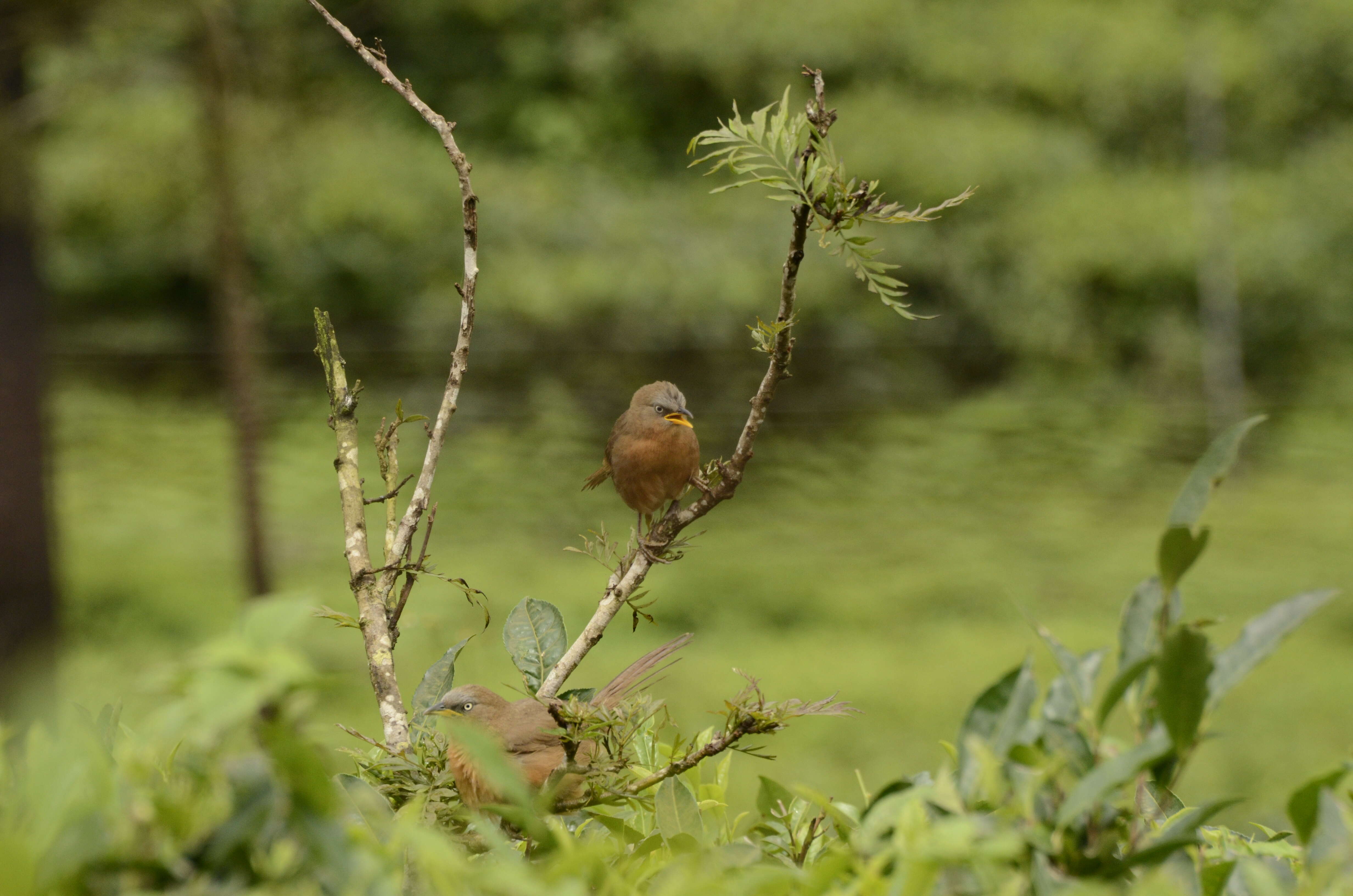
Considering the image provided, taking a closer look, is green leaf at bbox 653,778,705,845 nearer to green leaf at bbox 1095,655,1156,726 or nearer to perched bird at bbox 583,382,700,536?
green leaf at bbox 1095,655,1156,726

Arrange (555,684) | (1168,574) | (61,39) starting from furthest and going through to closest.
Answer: (61,39)
(555,684)
(1168,574)

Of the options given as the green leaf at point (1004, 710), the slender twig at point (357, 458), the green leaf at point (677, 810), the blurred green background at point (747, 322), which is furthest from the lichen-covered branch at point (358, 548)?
the blurred green background at point (747, 322)

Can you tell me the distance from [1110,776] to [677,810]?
1.27ft

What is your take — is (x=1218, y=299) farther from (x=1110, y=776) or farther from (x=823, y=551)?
(x=1110, y=776)

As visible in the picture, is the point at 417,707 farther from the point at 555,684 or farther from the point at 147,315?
the point at 147,315

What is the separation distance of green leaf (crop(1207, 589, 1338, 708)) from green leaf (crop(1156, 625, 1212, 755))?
0.02 metres

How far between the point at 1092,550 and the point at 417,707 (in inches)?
218

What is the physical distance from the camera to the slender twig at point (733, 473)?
2.98 feet

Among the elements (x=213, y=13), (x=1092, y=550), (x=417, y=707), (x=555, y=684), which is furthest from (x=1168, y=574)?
(x=1092, y=550)

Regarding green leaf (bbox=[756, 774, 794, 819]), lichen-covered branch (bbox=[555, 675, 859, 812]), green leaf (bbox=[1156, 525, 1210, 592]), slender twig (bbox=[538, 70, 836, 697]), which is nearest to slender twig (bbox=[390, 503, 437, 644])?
slender twig (bbox=[538, 70, 836, 697])

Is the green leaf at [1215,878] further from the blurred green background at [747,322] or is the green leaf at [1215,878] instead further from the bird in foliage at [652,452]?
the blurred green background at [747,322]

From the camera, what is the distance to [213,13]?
4168mm

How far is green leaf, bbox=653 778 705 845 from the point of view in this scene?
0.89 metres

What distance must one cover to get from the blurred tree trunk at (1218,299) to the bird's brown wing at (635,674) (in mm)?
6444
